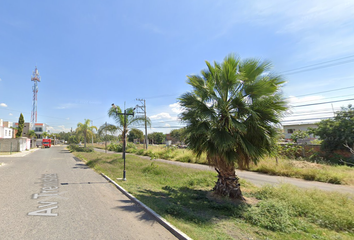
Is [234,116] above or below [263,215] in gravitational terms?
above

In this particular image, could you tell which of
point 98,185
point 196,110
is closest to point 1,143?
point 98,185

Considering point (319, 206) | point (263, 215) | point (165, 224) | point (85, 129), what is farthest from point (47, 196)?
point (85, 129)

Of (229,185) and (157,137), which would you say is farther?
(157,137)

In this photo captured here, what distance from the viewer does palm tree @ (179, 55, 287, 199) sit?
6.62 metres

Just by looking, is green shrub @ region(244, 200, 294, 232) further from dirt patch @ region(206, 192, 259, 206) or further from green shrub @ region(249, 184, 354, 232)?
dirt patch @ region(206, 192, 259, 206)

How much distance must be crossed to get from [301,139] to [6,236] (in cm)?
2460

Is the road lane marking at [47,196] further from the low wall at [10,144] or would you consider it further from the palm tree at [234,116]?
the low wall at [10,144]

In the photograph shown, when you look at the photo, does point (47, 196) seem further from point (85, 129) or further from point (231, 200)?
point (85, 129)

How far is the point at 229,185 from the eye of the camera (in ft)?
23.5

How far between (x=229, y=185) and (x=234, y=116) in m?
2.60

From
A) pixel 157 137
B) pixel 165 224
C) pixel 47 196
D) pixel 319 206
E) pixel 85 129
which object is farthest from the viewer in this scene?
pixel 157 137

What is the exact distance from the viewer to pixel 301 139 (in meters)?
21.3

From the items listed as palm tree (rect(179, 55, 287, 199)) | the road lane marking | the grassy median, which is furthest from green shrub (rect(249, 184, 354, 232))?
the road lane marking

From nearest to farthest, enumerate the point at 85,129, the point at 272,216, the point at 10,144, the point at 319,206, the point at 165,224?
the point at 165,224, the point at 272,216, the point at 319,206, the point at 10,144, the point at 85,129
